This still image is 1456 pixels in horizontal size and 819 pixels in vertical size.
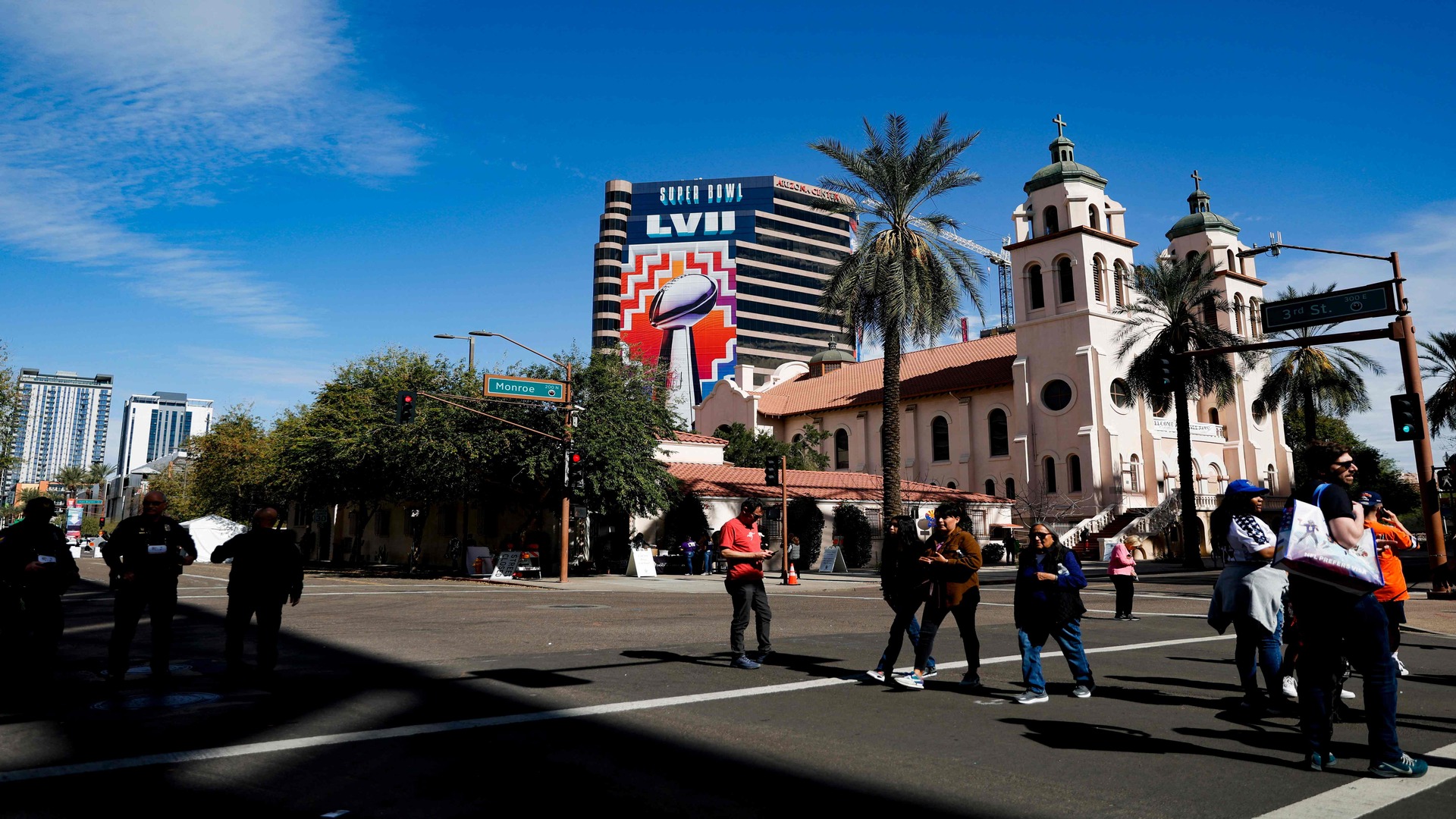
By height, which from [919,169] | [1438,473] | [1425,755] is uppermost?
[919,169]

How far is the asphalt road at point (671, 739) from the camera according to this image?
4793 mm

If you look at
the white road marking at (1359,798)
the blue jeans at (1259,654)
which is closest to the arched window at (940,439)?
the blue jeans at (1259,654)

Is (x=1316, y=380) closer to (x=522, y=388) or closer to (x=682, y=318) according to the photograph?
(x=522, y=388)

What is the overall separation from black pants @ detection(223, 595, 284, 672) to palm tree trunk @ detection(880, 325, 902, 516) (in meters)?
22.9

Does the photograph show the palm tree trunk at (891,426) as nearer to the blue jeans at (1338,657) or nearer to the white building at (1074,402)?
the white building at (1074,402)

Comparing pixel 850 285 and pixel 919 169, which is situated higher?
pixel 919 169

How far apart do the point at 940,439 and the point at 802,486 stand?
18780 millimetres

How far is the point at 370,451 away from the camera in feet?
111

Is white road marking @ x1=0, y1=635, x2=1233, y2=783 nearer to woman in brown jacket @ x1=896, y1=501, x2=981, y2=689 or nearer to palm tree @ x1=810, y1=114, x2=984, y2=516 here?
woman in brown jacket @ x1=896, y1=501, x2=981, y2=689

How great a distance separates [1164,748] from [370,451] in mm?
32028

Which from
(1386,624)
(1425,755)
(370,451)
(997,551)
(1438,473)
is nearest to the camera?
(1386,624)

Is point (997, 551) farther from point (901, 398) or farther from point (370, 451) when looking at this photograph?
point (370, 451)

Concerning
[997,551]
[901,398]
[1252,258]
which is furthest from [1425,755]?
[1252,258]

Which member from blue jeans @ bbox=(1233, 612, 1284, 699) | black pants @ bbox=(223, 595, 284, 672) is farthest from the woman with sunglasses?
black pants @ bbox=(223, 595, 284, 672)
